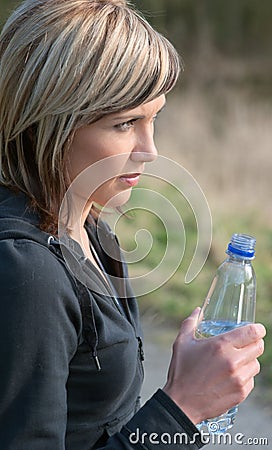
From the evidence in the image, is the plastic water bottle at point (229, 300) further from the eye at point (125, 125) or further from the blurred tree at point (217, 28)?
the blurred tree at point (217, 28)

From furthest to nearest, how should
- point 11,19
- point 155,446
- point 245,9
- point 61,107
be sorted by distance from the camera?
1. point 245,9
2. point 11,19
3. point 61,107
4. point 155,446

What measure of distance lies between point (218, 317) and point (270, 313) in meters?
2.77

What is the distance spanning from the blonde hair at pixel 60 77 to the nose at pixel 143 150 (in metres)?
0.09

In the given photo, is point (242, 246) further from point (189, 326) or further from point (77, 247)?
point (77, 247)

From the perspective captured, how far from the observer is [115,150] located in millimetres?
1594

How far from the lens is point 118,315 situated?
156 cm

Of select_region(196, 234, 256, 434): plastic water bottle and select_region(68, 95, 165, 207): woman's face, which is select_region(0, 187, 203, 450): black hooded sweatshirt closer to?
select_region(68, 95, 165, 207): woman's face

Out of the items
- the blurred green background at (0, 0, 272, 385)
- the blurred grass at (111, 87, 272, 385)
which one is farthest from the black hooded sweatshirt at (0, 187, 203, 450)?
the blurred grass at (111, 87, 272, 385)

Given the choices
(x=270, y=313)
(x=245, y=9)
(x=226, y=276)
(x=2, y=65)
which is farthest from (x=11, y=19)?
(x=245, y=9)

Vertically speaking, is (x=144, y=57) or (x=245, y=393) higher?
(x=144, y=57)

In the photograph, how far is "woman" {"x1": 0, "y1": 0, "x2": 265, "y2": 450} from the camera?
4.42ft

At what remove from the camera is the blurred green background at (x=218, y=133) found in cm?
493

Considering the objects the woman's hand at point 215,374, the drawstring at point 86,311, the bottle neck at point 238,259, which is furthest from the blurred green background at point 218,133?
the woman's hand at point 215,374

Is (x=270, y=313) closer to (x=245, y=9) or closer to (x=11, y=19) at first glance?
(x=11, y=19)
